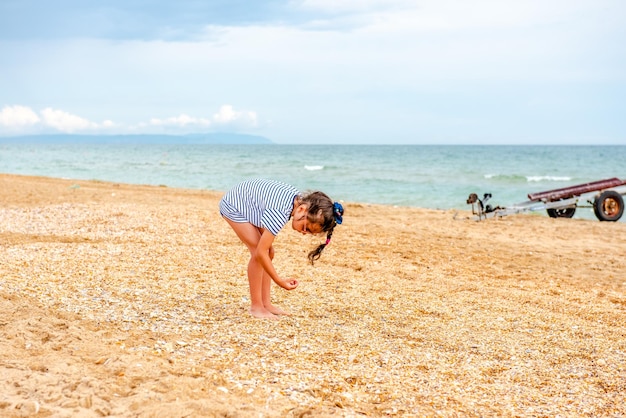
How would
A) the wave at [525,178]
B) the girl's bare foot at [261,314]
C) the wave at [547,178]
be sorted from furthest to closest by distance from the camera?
the wave at [547,178], the wave at [525,178], the girl's bare foot at [261,314]

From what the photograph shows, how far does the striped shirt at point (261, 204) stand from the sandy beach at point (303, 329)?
0.91 m

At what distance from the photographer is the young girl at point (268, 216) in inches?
180

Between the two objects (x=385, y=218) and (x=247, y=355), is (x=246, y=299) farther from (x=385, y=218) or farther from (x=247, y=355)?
(x=385, y=218)

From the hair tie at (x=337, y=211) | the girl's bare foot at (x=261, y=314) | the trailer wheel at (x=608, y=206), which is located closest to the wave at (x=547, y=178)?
the trailer wheel at (x=608, y=206)

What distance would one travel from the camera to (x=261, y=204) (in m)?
4.77

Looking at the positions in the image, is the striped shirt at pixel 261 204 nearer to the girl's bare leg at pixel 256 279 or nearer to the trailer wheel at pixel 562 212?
the girl's bare leg at pixel 256 279

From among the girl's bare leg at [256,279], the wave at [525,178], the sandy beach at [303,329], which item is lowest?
the sandy beach at [303,329]

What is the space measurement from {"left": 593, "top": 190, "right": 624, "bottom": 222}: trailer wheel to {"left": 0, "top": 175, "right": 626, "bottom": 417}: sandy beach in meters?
4.44

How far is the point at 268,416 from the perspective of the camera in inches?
128

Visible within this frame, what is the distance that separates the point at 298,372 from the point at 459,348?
1.59 metres

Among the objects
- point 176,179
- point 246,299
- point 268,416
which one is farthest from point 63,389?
point 176,179

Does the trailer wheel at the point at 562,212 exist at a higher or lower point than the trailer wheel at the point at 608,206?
lower

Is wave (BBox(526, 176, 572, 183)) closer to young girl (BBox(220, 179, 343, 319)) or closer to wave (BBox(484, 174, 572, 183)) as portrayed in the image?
wave (BBox(484, 174, 572, 183))

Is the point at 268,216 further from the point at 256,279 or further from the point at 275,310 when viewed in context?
the point at 275,310
